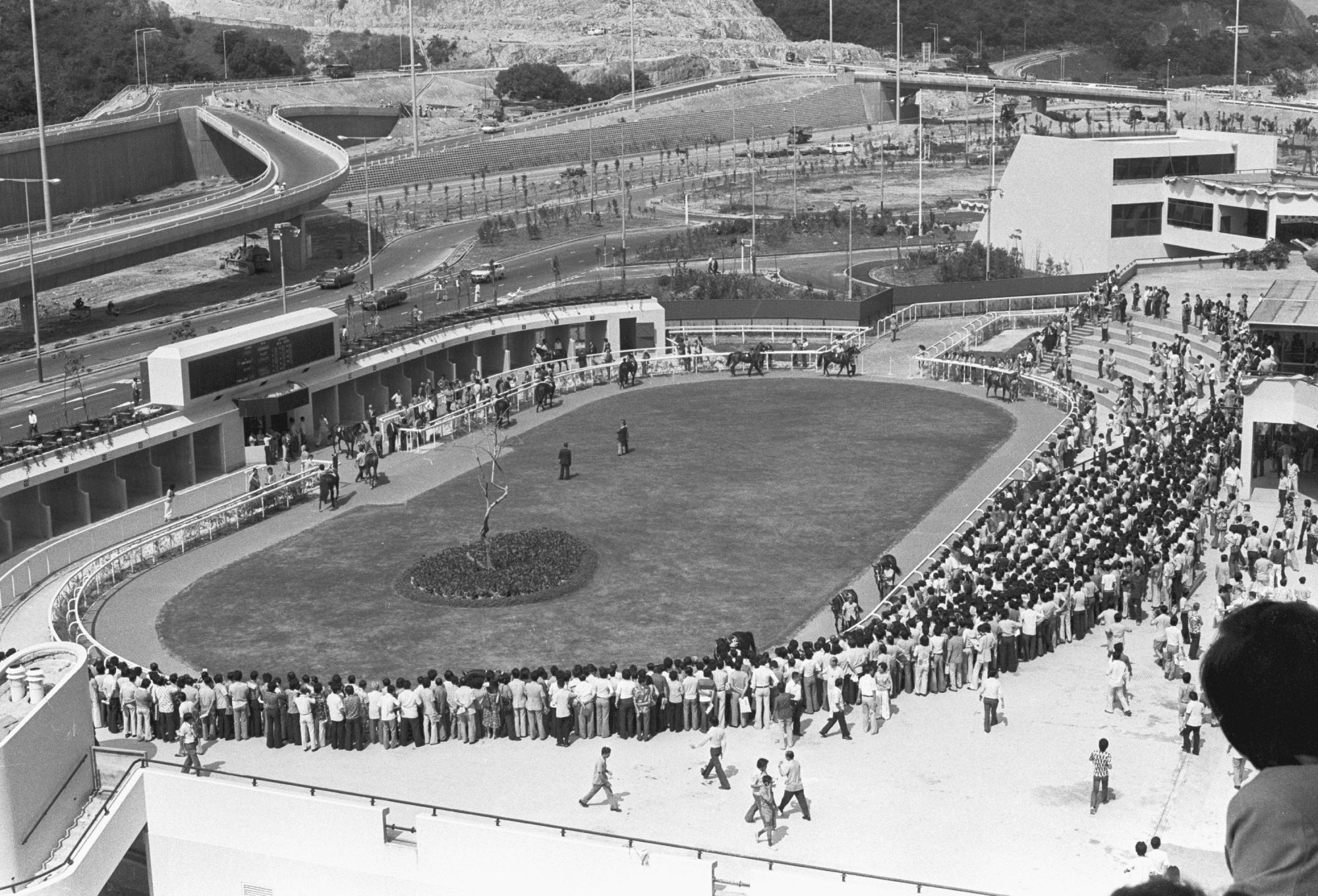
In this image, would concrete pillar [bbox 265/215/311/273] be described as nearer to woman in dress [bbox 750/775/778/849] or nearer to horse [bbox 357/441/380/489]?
horse [bbox 357/441/380/489]

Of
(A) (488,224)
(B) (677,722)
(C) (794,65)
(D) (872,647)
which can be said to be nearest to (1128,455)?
(D) (872,647)

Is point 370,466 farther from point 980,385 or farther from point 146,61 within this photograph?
point 146,61

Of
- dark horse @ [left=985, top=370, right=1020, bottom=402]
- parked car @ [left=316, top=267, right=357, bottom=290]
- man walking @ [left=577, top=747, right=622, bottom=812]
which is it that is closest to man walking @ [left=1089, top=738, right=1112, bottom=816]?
man walking @ [left=577, top=747, right=622, bottom=812]

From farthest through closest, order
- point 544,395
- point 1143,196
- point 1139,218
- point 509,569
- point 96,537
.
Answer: point 1139,218 < point 1143,196 < point 544,395 < point 96,537 < point 509,569

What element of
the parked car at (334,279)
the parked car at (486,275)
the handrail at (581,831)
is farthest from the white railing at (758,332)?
the handrail at (581,831)

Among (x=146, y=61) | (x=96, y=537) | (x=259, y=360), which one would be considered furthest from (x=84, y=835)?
(x=146, y=61)

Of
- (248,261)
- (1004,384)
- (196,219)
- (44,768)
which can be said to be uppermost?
(196,219)

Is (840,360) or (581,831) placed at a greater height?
(840,360)

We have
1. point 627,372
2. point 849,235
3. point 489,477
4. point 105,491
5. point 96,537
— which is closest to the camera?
point 96,537
